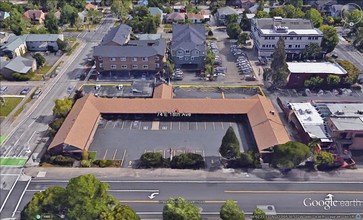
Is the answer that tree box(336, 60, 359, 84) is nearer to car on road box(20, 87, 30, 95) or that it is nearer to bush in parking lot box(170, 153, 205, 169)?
bush in parking lot box(170, 153, 205, 169)

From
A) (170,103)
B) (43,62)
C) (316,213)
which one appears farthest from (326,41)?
(43,62)

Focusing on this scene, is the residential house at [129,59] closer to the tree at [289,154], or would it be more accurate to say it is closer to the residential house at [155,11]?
the tree at [289,154]

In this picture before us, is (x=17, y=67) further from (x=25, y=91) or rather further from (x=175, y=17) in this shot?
(x=175, y=17)

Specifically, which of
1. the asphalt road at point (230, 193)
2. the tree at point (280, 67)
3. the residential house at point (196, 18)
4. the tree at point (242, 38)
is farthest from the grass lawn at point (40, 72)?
the residential house at point (196, 18)

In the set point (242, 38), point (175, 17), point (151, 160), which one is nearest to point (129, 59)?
point (242, 38)

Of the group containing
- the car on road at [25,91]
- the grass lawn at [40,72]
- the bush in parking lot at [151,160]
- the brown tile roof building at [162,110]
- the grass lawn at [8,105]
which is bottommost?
the grass lawn at [40,72]

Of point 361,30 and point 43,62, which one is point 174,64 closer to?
point 43,62

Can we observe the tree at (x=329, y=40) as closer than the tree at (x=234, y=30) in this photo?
A: Yes
